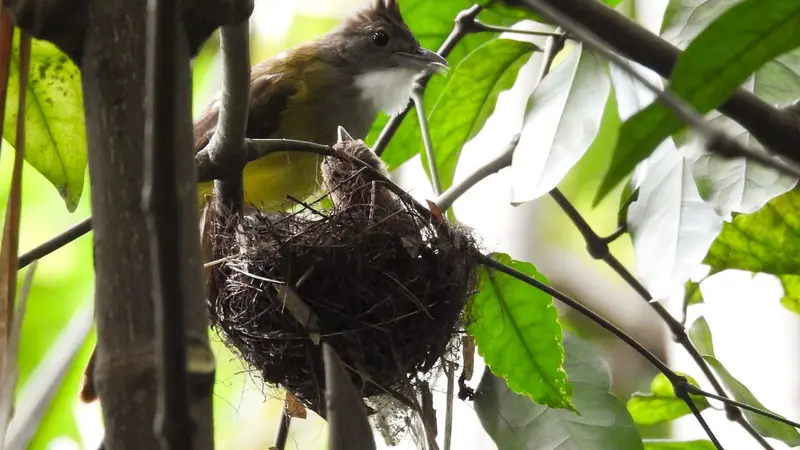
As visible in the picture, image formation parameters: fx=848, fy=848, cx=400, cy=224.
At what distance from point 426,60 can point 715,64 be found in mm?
1437

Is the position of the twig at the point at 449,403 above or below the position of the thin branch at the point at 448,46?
below

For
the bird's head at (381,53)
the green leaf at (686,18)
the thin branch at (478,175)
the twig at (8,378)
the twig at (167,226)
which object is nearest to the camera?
the twig at (167,226)

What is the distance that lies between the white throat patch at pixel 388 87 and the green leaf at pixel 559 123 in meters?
0.79

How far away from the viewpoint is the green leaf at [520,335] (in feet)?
4.32

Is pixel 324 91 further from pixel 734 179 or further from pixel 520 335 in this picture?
pixel 734 179

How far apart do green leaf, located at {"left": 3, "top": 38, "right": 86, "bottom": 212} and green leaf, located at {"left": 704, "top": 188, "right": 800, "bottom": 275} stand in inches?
39.4

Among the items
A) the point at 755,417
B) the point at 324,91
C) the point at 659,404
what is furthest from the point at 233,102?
the point at 324,91

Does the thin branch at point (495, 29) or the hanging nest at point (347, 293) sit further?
the thin branch at point (495, 29)

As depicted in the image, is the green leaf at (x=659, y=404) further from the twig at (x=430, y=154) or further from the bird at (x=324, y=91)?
the bird at (x=324, y=91)

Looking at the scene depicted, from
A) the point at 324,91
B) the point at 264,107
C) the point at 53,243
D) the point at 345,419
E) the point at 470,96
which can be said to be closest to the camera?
the point at 345,419

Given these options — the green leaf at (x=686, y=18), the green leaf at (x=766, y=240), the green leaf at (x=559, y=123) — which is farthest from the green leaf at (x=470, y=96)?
the green leaf at (x=766, y=240)

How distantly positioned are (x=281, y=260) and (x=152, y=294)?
0.73m

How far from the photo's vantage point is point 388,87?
7.06ft

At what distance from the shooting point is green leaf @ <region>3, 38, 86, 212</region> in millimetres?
1120
